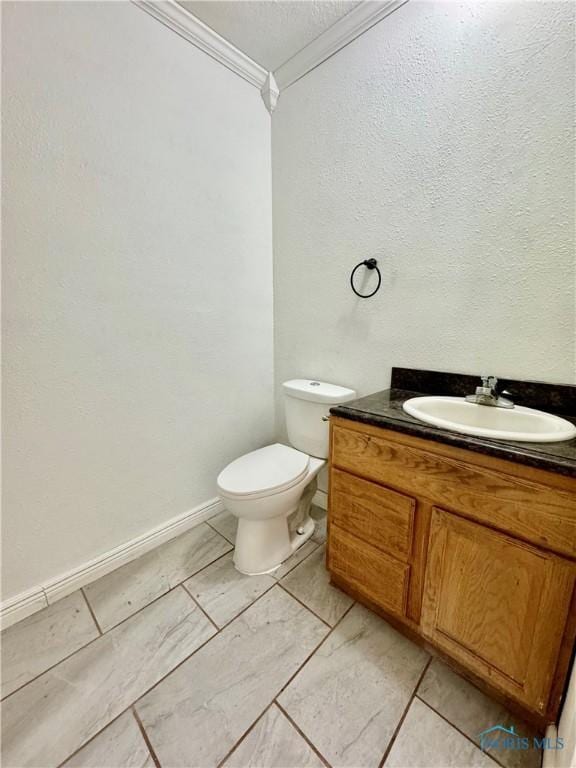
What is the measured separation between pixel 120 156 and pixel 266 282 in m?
0.87

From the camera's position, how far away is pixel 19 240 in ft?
3.43

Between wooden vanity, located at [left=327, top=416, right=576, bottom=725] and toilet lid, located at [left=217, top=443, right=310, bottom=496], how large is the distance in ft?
0.80

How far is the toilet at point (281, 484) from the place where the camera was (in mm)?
1275

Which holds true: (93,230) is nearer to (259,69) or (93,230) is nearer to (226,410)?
(226,410)

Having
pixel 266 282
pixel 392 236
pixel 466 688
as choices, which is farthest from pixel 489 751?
pixel 266 282

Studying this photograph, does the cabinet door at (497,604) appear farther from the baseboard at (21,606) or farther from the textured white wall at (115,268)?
the baseboard at (21,606)

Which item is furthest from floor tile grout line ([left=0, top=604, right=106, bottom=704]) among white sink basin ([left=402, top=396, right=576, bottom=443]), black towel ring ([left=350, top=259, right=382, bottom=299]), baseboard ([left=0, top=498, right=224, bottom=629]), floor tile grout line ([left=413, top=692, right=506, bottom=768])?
Result: black towel ring ([left=350, top=259, right=382, bottom=299])

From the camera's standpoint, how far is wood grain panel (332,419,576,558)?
28.2 inches

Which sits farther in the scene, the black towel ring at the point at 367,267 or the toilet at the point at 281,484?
the black towel ring at the point at 367,267

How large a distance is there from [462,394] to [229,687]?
1.28m

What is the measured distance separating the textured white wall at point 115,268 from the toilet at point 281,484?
0.40 meters

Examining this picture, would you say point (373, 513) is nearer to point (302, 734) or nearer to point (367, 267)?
point (302, 734)

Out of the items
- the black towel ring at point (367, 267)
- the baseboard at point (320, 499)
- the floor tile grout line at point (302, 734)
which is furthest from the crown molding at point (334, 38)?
the floor tile grout line at point (302, 734)

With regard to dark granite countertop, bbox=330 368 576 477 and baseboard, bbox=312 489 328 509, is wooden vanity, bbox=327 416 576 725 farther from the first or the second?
baseboard, bbox=312 489 328 509
